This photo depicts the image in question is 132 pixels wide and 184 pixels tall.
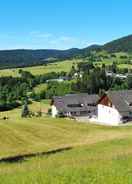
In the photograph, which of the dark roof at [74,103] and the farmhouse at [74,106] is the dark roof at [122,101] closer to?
the farmhouse at [74,106]

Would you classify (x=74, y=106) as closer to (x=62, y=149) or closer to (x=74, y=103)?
(x=74, y=103)

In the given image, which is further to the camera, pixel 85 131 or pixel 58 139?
pixel 85 131

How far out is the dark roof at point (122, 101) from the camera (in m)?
90.8

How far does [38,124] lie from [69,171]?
4238cm

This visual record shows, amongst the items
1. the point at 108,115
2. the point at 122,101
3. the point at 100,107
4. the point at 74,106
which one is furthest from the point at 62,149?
the point at 74,106

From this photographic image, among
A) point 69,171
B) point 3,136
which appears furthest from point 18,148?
point 69,171

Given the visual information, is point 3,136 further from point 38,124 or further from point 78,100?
point 78,100

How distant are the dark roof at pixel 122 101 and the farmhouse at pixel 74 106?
15.5 metres

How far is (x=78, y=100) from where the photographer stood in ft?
374

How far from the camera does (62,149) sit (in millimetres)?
37438

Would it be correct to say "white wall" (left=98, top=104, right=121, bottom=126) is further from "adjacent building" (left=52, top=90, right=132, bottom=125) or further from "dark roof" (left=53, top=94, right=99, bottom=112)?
"dark roof" (left=53, top=94, right=99, bottom=112)

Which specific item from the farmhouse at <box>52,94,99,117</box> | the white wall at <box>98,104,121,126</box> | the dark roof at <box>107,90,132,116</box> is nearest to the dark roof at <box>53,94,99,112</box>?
the farmhouse at <box>52,94,99,117</box>

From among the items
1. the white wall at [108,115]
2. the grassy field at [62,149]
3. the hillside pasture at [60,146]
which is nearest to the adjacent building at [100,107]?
the white wall at [108,115]

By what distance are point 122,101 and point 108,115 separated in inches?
201
